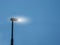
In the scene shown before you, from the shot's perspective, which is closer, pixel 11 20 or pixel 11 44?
pixel 11 44

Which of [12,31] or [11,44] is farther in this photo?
[12,31]

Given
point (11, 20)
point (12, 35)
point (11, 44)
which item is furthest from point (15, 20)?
point (11, 44)

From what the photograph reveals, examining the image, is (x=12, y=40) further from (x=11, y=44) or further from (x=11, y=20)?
(x=11, y=20)

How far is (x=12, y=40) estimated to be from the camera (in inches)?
453

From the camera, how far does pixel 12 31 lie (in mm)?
12102

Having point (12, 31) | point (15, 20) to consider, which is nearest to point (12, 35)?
point (12, 31)

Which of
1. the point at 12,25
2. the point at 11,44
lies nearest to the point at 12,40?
the point at 11,44

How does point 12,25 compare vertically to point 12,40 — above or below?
above

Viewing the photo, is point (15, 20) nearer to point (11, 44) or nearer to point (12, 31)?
point (12, 31)

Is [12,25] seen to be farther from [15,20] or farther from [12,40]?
[12,40]

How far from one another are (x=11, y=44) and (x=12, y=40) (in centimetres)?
33

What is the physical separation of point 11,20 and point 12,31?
3.11ft

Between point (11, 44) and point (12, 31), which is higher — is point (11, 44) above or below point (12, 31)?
below

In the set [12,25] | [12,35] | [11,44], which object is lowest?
[11,44]
